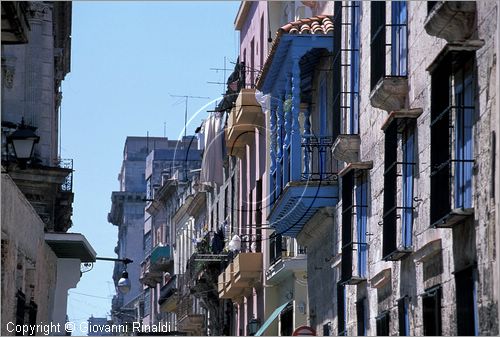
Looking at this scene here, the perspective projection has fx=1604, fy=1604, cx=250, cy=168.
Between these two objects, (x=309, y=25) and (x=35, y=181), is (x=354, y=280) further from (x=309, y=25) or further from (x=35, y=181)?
(x=35, y=181)

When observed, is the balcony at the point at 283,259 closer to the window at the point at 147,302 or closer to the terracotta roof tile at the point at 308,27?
the terracotta roof tile at the point at 308,27

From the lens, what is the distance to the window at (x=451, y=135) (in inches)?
541

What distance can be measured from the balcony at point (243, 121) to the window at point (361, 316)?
1289 cm

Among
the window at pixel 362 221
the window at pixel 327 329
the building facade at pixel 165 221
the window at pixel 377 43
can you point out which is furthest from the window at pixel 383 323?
the building facade at pixel 165 221

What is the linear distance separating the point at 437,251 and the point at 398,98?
2.41 m

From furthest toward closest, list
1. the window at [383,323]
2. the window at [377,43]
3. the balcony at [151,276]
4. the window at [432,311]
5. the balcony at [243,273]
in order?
the balcony at [151,276], the balcony at [243,273], the window at [383,323], the window at [377,43], the window at [432,311]

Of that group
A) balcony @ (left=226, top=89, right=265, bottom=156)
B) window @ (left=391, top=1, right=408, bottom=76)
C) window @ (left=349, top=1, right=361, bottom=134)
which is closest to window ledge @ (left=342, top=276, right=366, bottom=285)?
window @ (left=349, top=1, right=361, bottom=134)

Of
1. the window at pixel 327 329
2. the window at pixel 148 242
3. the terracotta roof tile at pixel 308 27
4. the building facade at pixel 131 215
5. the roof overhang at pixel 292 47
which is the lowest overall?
the window at pixel 327 329

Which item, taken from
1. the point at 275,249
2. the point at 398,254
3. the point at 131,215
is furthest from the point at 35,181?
the point at 131,215

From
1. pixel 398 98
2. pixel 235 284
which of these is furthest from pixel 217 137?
pixel 398 98

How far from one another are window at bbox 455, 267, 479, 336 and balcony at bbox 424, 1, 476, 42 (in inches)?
79.9

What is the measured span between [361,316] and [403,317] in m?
3.16

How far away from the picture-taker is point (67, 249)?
94.4 ft

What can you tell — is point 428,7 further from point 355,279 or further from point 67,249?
point 67,249
